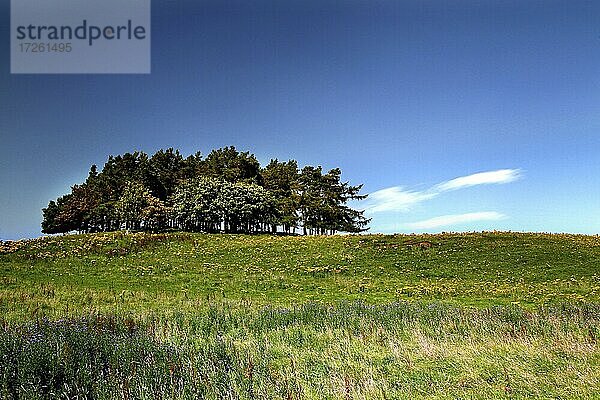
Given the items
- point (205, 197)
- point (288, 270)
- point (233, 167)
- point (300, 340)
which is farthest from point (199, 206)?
point (300, 340)

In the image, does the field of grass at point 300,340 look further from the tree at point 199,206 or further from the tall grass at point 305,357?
the tree at point 199,206

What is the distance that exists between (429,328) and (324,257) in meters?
23.4

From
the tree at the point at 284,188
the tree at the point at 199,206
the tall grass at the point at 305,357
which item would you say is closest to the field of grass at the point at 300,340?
the tall grass at the point at 305,357

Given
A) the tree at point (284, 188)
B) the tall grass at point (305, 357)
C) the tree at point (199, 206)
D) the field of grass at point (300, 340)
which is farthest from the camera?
the tree at point (284, 188)

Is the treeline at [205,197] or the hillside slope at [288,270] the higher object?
the treeline at [205,197]

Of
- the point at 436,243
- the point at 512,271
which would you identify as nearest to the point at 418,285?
the point at 512,271

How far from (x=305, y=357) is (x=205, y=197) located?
53.3 metres

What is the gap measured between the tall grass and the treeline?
4834 centimetres

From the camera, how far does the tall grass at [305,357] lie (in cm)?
768

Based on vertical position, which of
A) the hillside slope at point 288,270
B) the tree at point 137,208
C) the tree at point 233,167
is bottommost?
the hillside slope at point 288,270

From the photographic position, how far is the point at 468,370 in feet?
29.0

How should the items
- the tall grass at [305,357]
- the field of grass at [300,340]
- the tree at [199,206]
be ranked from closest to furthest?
the tall grass at [305,357], the field of grass at [300,340], the tree at [199,206]

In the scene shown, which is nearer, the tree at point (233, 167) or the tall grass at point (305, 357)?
the tall grass at point (305, 357)

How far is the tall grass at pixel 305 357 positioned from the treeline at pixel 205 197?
4834cm
